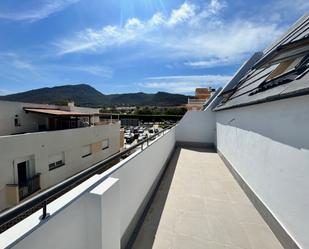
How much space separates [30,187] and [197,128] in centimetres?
944

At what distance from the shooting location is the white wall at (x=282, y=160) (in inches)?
88.9

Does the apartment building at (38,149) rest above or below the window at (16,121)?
below

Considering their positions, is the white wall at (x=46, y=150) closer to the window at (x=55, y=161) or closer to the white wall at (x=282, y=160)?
the window at (x=55, y=161)

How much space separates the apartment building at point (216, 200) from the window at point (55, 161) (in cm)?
748

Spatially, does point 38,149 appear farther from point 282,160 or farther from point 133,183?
point 282,160

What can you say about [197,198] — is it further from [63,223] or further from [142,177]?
[63,223]

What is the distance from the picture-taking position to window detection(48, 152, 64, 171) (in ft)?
31.9

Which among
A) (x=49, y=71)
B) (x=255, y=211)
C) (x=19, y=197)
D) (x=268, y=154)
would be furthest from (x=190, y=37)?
(x=49, y=71)

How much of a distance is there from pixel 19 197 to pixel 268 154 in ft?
31.0

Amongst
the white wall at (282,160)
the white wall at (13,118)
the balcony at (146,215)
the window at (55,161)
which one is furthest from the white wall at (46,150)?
the white wall at (282,160)

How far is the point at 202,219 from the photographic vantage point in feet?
11.1

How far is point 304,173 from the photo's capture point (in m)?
2.24

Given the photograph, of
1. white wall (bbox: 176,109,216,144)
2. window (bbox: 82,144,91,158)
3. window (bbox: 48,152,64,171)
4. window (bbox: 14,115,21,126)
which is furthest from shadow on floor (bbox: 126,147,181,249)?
window (bbox: 14,115,21,126)

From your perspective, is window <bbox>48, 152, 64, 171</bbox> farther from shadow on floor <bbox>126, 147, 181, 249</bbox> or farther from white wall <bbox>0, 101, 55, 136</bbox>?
shadow on floor <bbox>126, 147, 181, 249</bbox>
